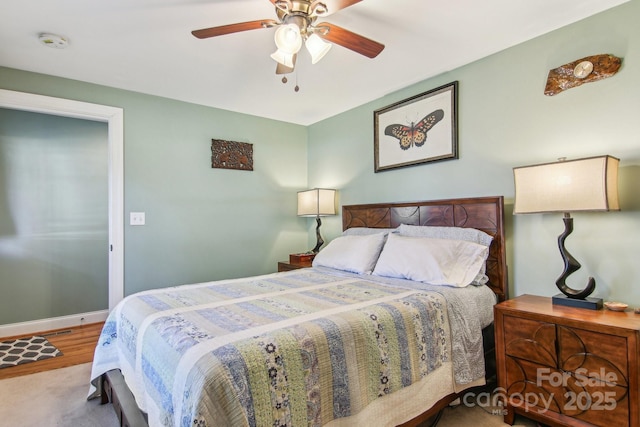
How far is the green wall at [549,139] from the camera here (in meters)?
1.88

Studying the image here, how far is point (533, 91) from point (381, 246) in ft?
5.08

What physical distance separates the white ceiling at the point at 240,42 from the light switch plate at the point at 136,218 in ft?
3.93

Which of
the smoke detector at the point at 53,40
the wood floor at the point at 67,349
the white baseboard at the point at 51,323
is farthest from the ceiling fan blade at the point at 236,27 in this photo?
the white baseboard at the point at 51,323

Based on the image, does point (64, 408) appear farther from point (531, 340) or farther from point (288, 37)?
point (531, 340)

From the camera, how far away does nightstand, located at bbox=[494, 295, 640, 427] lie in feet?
4.88

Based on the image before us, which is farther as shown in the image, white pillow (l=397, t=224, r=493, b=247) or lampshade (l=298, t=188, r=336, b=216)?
lampshade (l=298, t=188, r=336, b=216)

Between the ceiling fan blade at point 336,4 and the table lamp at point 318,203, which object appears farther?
the table lamp at point 318,203

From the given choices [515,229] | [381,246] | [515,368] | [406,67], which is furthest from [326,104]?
[515,368]

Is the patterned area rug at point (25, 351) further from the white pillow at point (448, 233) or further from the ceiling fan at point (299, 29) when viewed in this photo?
the white pillow at point (448, 233)

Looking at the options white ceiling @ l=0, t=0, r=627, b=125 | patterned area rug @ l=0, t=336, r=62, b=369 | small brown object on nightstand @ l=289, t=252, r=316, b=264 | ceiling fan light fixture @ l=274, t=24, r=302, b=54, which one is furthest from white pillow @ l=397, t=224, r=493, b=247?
patterned area rug @ l=0, t=336, r=62, b=369

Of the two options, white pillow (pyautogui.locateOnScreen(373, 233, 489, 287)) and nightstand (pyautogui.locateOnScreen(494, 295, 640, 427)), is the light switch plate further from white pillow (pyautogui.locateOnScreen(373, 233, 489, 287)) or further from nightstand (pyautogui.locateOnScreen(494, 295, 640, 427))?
nightstand (pyautogui.locateOnScreen(494, 295, 640, 427))

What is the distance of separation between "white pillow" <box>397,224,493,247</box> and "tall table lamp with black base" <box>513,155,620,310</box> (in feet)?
1.32

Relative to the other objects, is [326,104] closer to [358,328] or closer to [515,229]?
[515,229]

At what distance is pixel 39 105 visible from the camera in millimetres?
2777
